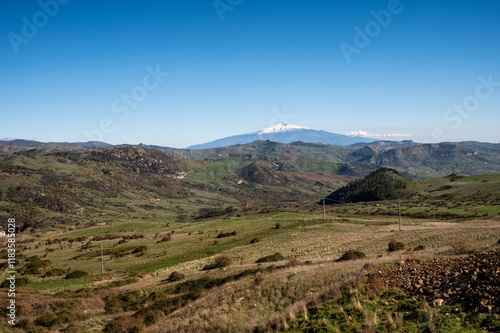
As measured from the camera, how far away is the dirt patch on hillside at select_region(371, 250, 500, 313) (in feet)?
41.4

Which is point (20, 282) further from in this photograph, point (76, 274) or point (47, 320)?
point (47, 320)

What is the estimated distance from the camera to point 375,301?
50.2 feet

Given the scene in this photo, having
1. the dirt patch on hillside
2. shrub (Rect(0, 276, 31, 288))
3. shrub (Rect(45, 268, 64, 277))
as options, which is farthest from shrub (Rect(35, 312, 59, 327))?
shrub (Rect(45, 268, 64, 277))

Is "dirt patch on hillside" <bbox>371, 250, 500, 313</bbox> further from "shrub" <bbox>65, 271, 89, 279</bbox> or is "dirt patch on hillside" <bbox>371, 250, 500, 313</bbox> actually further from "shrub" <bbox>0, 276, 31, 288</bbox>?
"shrub" <bbox>0, 276, 31, 288</bbox>

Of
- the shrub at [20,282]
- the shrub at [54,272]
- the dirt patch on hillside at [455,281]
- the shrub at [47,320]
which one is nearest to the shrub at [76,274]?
the shrub at [54,272]

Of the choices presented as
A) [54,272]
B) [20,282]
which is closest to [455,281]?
[20,282]

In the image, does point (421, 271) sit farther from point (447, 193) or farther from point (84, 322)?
point (447, 193)

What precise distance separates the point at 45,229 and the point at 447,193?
217 metres

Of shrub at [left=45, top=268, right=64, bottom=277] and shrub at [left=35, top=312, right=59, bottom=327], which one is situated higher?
Result: shrub at [left=35, top=312, right=59, bottom=327]

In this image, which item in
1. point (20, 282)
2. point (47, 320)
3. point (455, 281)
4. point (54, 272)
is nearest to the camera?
point (455, 281)

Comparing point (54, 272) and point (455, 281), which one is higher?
point (455, 281)

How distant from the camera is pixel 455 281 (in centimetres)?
1448

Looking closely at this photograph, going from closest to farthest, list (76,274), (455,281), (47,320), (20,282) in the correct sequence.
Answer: (455,281) → (47,320) → (20,282) → (76,274)

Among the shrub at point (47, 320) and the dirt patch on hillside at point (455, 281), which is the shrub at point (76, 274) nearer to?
the shrub at point (47, 320)
